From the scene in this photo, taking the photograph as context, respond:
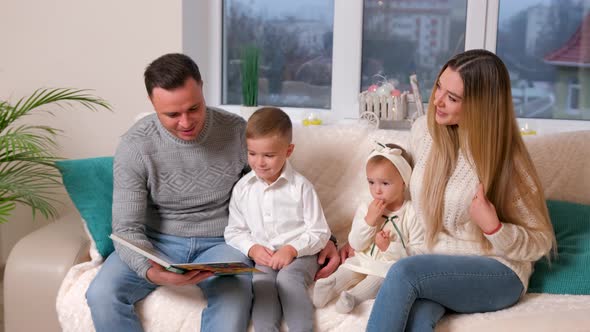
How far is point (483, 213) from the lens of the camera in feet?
6.45

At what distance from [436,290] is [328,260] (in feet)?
1.61

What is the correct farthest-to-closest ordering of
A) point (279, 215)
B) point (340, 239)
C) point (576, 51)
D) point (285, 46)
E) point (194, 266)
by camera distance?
point (285, 46) → point (576, 51) → point (340, 239) → point (279, 215) → point (194, 266)

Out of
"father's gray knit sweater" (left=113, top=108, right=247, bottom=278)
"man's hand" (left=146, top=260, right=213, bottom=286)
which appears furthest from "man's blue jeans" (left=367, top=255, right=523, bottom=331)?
"father's gray knit sweater" (left=113, top=108, right=247, bottom=278)

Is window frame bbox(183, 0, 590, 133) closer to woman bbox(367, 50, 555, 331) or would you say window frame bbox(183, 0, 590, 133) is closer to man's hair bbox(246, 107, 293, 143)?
man's hair bbox(246, 107, 293, 143)

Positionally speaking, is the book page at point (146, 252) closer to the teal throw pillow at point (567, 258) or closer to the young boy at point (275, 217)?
the young boy at point (275, 217)

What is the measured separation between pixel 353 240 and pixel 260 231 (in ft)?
1.00

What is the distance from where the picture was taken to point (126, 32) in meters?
3.02

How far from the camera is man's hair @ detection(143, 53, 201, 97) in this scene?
2148 mm

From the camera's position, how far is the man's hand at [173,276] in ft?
6.48

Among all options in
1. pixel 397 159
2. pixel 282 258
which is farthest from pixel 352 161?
pixel 282 258

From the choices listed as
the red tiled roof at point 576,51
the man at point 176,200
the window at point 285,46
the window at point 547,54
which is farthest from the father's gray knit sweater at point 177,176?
the red tiled roof at point 576,51

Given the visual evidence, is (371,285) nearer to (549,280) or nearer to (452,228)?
(452,228)

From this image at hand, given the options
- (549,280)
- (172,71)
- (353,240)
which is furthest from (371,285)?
(172,71)

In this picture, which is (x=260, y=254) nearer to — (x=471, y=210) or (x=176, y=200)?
(x=176, y=200)
